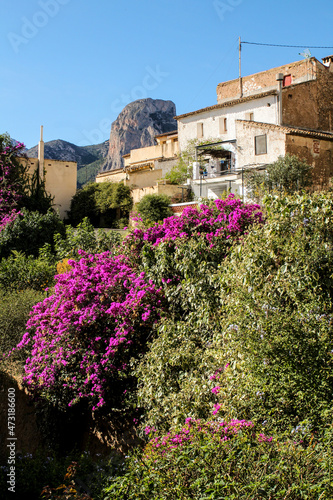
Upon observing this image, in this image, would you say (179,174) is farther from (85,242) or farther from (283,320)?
(283,320)

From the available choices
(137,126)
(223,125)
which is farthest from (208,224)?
(137,126)

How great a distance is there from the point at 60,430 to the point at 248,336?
4.86 m

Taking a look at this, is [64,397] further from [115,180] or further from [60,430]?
[115,180]

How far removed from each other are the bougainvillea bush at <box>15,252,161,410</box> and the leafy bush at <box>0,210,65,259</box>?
32.0 ft

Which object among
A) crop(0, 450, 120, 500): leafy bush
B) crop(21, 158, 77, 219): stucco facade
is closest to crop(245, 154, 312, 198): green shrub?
crop(21, 158, 77, 219): stucco facade

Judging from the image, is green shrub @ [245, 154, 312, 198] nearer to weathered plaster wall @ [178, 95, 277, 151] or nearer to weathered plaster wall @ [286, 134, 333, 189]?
weathered plaster wall @ [286, 134, 333, 189]

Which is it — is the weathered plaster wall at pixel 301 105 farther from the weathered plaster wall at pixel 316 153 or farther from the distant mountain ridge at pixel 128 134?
the distant mountain ridge at pixel 128 134

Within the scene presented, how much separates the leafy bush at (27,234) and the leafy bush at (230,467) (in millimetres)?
14878

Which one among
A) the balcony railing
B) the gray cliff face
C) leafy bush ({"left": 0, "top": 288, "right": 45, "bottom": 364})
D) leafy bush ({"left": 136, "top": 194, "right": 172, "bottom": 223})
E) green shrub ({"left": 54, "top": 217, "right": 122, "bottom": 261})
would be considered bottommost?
leafy bush ({"left": 0, "top": 288, "right": 45, "bottom": 364})

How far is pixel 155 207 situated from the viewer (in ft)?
101

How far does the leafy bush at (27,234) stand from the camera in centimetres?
1892

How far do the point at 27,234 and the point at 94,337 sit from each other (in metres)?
11.4

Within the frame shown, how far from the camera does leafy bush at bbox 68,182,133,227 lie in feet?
110

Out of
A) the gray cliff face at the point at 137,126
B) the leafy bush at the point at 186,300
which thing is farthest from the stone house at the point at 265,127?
the gray cliff face at the point at 137,126
